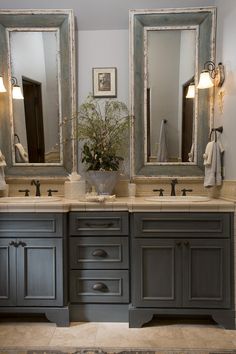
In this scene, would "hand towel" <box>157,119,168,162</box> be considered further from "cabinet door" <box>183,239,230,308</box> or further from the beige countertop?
"cabinet door" <box>183,239,230,308</box>

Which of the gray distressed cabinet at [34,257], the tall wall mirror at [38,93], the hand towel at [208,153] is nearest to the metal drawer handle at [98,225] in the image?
the gray distressed cabinet at [34,257]

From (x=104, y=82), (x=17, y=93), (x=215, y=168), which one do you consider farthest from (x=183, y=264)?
(x=17, y=93)

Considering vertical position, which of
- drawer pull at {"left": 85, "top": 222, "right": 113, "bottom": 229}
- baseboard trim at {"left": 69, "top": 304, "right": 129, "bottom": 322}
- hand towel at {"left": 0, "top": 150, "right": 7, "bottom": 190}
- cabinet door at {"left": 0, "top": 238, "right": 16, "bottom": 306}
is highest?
hand towel at {"left": 0, "top": 150, "right": 7, "bottom": 190}

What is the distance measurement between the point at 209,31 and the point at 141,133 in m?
0.95

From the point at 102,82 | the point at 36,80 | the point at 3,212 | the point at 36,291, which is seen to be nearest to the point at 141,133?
the point at 102,82

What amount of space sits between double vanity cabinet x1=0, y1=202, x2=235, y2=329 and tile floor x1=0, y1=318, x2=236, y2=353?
0.09 meters

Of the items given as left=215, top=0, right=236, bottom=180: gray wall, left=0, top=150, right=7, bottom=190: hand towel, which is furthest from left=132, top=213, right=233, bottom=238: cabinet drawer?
left=0, top=150, right=7, bottom=190: hand towel

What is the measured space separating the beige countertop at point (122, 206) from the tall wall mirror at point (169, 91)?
0.53m

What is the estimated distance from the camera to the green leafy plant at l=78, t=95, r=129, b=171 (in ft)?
8.70

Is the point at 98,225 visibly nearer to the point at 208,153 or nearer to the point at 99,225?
the point at 99,225

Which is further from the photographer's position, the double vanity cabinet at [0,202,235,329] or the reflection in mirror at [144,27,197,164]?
the reflection in mirror at [144,27,197,164]

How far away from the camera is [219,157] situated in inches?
98.8

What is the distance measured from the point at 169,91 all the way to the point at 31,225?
57.9 inches

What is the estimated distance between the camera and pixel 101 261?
228 cm
